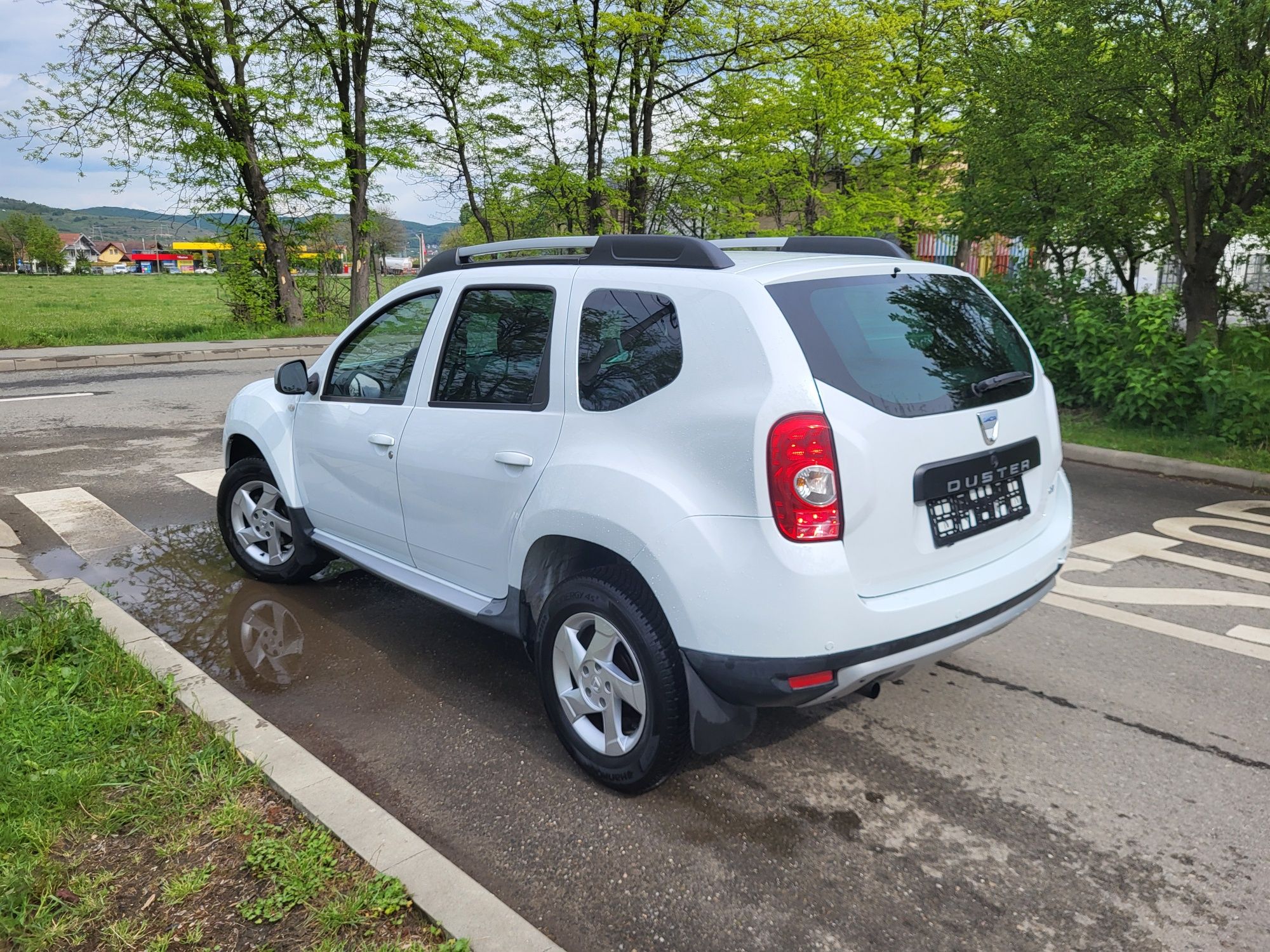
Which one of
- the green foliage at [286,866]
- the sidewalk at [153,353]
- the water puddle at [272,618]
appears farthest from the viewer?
the sidewalk at [153,353]

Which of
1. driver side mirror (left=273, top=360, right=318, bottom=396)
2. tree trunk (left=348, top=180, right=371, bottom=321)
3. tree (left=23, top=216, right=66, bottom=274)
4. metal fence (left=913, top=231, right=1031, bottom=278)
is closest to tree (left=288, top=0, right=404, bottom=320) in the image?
tree trunk (left=348, top=180, right=371, bottom=321)

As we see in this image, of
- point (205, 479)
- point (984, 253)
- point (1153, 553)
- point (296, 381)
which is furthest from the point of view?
A: point (984, 253)

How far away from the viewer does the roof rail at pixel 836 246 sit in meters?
3.70

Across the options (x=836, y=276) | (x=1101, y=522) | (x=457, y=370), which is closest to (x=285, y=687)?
(x=457, y=370)

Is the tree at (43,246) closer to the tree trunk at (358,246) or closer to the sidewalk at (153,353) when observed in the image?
the tree trunk at (358,246)

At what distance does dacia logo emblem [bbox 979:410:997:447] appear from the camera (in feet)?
10.2

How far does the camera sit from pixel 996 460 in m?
3.18

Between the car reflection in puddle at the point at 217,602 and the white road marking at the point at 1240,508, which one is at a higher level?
the white road marking at the point at 1240,508

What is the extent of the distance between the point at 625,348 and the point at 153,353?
18.2m

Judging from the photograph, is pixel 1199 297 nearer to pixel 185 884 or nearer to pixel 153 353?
pixel 185 884

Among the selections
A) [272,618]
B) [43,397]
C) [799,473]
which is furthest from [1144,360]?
[43,397]

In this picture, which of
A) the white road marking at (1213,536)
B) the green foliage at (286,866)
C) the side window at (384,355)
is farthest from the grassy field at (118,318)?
the white road marking at (1213,536)

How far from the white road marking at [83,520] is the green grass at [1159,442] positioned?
328 inches

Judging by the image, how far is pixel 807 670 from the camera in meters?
2.67
